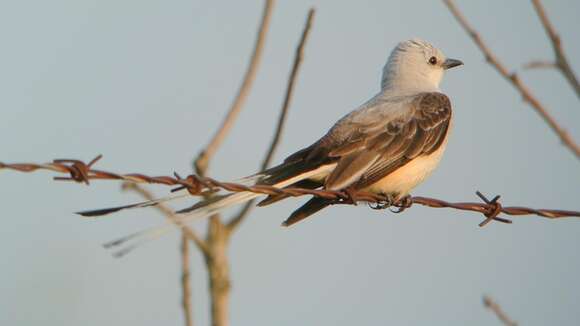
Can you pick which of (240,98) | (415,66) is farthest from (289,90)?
(415,66)

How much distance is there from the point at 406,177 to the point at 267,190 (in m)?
2.07

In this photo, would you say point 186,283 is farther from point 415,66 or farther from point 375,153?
point 415,66

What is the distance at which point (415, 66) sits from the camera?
7988mm

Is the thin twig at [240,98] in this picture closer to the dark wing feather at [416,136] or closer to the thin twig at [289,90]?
the thin twig at [289,90]

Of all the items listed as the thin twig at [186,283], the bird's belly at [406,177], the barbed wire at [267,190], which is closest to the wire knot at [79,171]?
the barbed wire at [267,190]

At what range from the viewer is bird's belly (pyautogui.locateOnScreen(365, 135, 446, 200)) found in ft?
20.7

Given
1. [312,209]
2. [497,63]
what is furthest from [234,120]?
[497,63]

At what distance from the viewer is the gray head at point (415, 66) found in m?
7.91

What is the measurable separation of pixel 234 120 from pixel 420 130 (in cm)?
162

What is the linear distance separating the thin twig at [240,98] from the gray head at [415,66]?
212 centimetres

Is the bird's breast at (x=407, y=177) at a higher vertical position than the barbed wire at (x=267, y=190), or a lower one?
higher

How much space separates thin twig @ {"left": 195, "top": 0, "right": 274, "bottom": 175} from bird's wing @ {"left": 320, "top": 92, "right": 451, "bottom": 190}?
71cm

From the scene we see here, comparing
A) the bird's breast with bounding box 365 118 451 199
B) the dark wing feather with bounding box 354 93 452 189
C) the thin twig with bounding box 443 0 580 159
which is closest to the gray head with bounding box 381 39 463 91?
the dark wing feather with bounding box 354 93 452 189

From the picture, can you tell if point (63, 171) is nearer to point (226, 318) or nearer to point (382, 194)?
point (226, 318)
